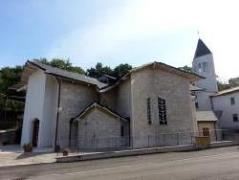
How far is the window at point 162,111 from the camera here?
24436mm

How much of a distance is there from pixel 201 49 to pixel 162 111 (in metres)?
31.1

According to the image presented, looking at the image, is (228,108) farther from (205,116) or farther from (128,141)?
(128,141)

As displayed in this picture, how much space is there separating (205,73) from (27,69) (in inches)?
1371

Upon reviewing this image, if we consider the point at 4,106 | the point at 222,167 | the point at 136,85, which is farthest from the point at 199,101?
the point at 222,167

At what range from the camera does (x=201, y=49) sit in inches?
2015

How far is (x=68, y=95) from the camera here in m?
23.3

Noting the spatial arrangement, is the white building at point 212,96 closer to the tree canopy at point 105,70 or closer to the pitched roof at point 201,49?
the pitched roof at point 201,49

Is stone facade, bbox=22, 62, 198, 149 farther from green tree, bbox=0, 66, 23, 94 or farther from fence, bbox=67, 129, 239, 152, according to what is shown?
green tree, bbox=0, 66, 23, 94

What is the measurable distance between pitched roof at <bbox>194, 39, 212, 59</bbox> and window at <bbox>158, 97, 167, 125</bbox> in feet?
96.8

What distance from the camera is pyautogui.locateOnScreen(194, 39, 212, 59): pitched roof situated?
1980 inches

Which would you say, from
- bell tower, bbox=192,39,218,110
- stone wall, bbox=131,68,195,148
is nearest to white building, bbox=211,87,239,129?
bell tower, bbox=192,39,218,110

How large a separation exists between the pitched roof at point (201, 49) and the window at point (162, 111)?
2951cm

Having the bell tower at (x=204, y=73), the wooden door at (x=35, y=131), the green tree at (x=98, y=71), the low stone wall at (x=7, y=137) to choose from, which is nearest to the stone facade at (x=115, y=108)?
the wooden door at (x=35, y=131)

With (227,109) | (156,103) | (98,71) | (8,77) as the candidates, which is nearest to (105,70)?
(98,71)
